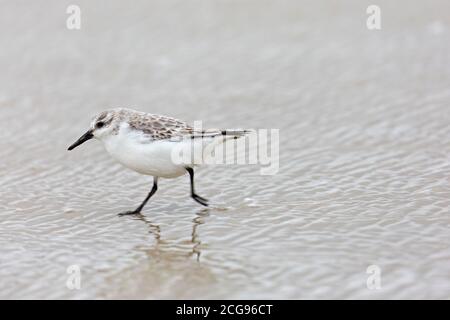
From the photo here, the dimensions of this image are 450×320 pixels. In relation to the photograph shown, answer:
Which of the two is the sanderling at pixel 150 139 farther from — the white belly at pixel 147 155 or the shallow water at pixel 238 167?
the shallow water at pixel 238 167

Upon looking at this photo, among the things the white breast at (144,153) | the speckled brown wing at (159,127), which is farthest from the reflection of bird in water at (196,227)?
the speckled brown wing at (159,127)

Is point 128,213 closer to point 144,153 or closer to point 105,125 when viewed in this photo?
point 144,153

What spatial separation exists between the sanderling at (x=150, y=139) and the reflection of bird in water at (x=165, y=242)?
10.4 inches

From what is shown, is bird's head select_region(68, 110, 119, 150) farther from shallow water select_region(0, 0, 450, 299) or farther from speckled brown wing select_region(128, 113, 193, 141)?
shallow water select_region(0, 0, 450, 299)

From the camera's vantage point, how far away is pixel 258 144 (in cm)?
901

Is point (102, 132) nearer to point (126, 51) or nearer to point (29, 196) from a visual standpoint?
point (29, 196)

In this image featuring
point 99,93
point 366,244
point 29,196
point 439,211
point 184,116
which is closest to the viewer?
point 366,244

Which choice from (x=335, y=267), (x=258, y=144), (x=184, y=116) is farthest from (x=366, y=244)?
(x=184, y=116)

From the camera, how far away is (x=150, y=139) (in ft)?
22.6

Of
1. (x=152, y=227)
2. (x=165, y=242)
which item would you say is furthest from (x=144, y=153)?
(x=165, y=242)

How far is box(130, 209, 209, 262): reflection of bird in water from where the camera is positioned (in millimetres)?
6149

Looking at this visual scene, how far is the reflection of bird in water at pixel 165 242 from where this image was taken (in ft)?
20.2

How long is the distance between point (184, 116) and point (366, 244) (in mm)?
4186
